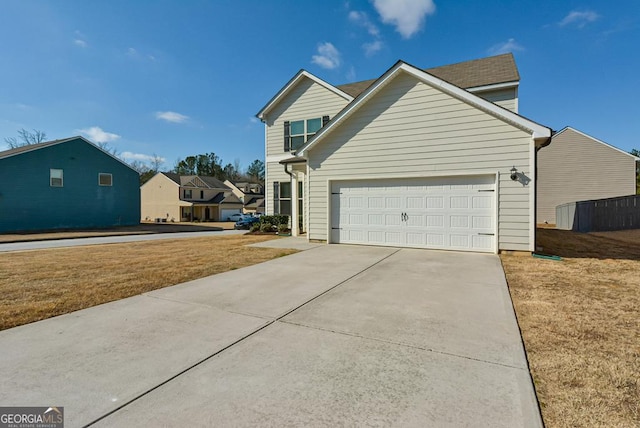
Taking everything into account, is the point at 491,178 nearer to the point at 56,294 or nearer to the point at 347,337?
the point at 347,337

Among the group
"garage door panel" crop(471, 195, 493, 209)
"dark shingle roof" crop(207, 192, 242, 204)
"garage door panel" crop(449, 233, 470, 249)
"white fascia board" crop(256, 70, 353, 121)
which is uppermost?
"white fascia board" crop(256, 70, 353, 121)

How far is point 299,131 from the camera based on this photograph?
15164 millimetres

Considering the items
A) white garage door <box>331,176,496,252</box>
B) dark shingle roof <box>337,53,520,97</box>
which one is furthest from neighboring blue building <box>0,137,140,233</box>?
white garage door <box>331,176,496,252</box>

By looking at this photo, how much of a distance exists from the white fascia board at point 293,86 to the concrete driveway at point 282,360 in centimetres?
1180

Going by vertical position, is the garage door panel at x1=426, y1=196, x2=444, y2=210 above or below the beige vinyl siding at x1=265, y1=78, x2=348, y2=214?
below

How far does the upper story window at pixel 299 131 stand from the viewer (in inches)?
583

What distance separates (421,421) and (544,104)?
70.0 feet

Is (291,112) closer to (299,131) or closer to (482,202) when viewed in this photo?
(299,131)

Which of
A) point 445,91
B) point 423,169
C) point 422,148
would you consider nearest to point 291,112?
point 422,148

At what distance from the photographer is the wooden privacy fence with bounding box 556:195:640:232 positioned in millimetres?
17125

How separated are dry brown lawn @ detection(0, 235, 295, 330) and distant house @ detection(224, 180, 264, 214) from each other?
3979cm

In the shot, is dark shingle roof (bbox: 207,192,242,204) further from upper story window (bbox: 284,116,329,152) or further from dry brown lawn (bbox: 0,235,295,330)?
dry brown lawn (bbox: 0,235,295,330)

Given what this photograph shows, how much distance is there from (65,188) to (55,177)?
985mm

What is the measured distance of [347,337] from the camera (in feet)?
10.6
